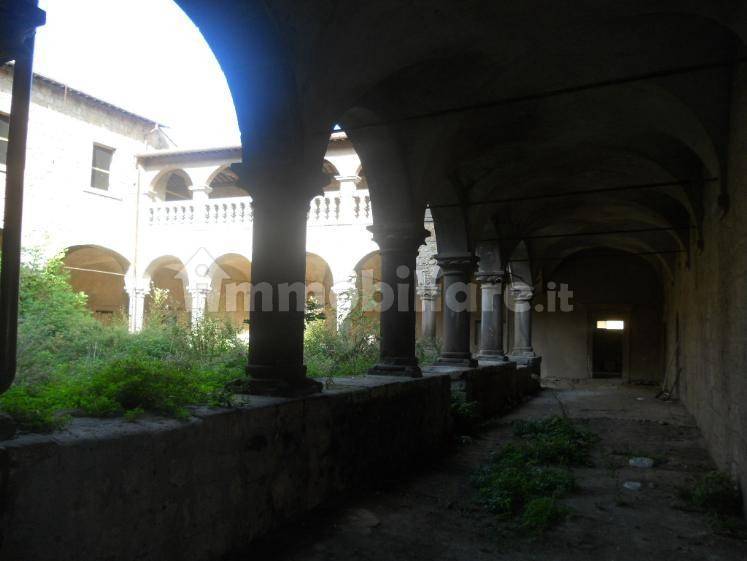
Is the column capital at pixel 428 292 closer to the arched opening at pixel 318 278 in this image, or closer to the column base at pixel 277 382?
the arched opening at pixel 318 278

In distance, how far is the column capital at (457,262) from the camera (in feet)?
28.8

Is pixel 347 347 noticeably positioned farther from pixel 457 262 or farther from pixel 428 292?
pixel 428 292

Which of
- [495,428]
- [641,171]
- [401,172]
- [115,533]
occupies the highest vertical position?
[641,171]

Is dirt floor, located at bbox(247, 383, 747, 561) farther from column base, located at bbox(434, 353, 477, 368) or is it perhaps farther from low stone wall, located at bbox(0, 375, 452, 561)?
column base, located at bbox(434, 353, 477, 368)

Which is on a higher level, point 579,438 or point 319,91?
point 319,91

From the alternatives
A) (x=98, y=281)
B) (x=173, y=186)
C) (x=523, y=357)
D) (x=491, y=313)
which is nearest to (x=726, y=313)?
(x=491, y=313)

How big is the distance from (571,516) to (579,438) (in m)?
2.86

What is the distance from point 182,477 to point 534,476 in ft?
9.91

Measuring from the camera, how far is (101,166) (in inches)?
640

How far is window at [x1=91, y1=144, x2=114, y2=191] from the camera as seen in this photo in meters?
16.0

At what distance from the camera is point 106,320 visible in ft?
58.1

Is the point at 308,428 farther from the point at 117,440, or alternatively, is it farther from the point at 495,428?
the point at 495,428

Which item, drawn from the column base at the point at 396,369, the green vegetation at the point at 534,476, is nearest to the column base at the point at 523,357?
the green vegetation at the point at 534,476

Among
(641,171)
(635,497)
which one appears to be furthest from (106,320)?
(635,497)
